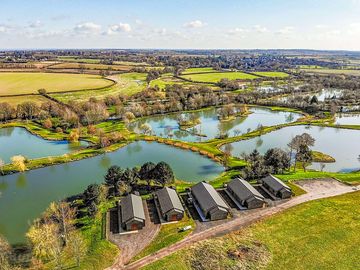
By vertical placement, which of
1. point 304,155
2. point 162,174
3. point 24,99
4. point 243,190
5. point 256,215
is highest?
point 24,99

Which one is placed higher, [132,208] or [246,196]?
[246,196]

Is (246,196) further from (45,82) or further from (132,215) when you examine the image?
(45,82)

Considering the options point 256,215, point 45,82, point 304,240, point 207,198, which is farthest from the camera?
point 45,82

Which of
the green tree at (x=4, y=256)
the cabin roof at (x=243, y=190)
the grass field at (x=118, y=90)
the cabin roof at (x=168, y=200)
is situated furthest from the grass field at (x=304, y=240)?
the grass field at (x=118, y=90)

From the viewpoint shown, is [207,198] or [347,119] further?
[347,119]

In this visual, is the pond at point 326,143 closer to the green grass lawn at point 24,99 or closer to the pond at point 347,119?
the pond at point 347,119

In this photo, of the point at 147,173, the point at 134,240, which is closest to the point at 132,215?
the point at 134,240

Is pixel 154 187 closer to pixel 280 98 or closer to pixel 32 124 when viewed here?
pixel 32 124

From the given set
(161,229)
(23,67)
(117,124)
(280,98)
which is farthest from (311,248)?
(23,67)
